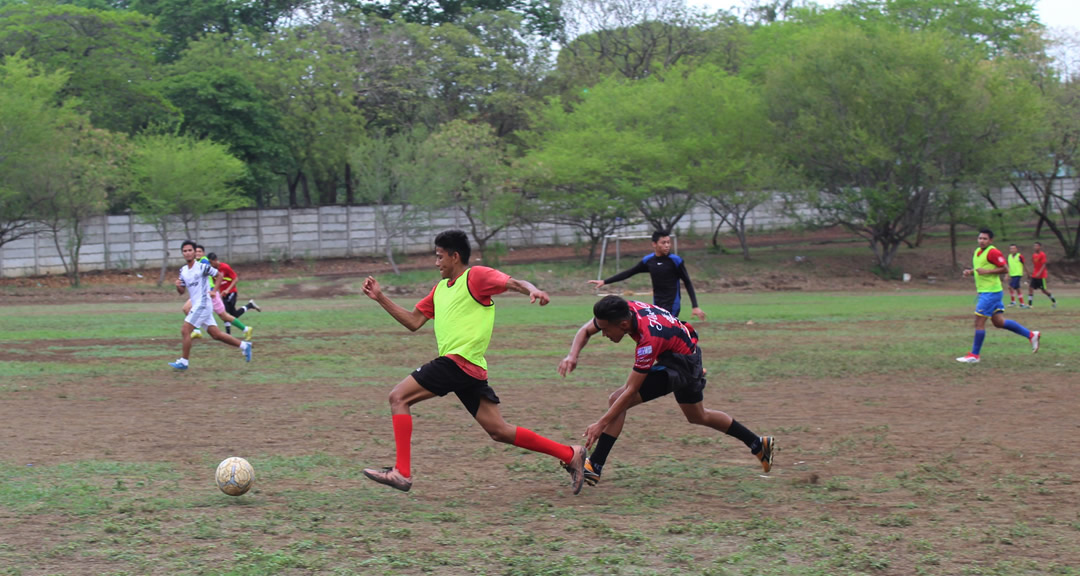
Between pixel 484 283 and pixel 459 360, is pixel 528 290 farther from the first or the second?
pixel 459 360

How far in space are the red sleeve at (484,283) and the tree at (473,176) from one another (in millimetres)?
35566

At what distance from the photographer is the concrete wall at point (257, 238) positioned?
39.6m

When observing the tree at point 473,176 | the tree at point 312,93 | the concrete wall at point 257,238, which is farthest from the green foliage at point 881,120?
the tree at point 312,93

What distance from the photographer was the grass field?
18.8 feet

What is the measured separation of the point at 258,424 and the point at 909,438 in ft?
21.4

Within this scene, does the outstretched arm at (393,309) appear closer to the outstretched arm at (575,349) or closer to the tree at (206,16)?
the outstretched arm at (575,349)

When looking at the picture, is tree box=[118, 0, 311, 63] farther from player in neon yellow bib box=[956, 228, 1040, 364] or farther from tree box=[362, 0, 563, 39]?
player in neon yellow bib box=[956, 228, 1040, 364]

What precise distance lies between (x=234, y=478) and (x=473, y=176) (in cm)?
3731

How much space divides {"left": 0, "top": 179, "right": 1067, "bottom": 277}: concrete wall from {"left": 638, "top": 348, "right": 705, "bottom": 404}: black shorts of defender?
36.2 meters

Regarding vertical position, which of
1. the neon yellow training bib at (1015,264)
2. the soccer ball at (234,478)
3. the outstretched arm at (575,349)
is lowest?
the soccer ball at (234,478)

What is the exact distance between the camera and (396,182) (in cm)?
4381

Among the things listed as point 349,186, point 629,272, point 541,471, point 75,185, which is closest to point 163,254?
point 75,185

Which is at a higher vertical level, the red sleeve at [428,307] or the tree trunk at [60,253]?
the red sleeve at [428,307]

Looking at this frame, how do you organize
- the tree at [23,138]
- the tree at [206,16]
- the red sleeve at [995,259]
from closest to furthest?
1. the red sleeve at [995,259]
2. the tree at [23,138]
3. the tree at [206,16]
